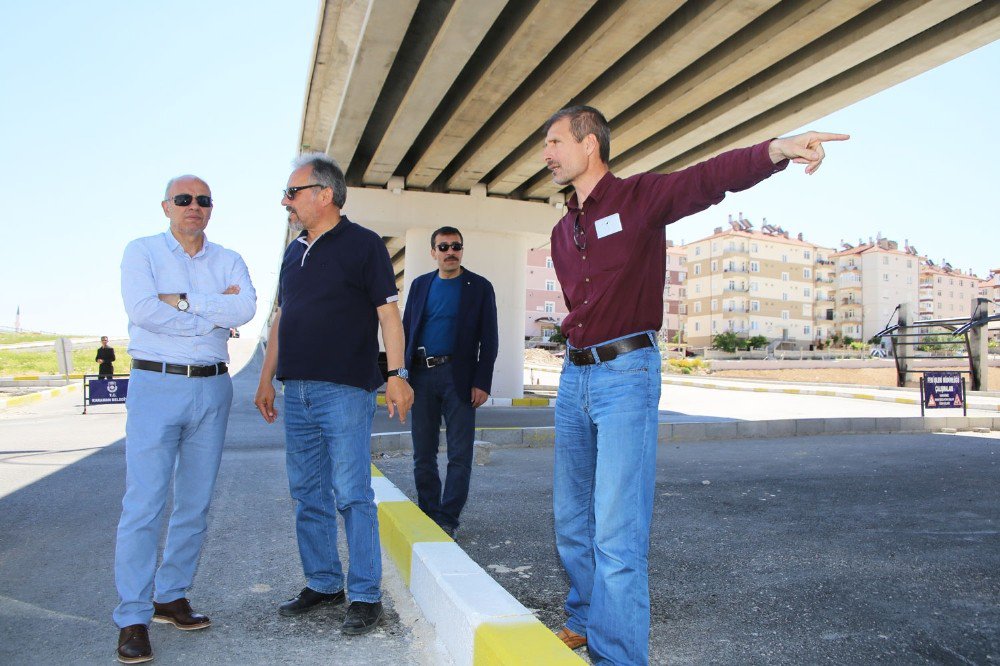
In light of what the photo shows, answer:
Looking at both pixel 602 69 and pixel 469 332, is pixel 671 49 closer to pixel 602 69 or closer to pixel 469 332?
pixel 602 69

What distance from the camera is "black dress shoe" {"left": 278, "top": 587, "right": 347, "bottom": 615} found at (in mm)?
3396

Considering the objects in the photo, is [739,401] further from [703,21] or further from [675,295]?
[675,295]

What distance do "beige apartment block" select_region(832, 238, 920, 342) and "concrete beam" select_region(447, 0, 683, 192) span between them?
112 metres

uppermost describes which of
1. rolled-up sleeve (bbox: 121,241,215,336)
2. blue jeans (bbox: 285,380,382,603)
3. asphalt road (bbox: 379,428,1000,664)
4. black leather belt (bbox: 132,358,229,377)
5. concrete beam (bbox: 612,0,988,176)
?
concrete beam (bbox: 612,0,988,176)

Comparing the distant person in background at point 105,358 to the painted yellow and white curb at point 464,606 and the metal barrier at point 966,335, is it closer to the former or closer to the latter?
the painted yellow and white curb at point 464,606

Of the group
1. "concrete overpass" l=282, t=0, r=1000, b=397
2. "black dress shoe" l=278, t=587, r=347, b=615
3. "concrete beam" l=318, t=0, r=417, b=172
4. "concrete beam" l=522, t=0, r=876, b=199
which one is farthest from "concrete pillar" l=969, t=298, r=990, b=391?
"black dress shoe" l=278, t=587, r=347, b=615

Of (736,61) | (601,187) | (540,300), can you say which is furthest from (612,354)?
(540,300)

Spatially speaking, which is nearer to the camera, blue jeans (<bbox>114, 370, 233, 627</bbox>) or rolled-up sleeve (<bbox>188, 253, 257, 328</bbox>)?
blue jeans (<bbox>114, 370, 233, 627</bbox>)

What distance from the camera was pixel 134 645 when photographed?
2893mm

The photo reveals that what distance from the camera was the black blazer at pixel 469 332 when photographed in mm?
5020

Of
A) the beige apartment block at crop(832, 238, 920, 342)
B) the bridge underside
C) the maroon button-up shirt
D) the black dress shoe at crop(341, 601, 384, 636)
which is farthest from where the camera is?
the beige apartment block at crop(832, 238, 920, 342)

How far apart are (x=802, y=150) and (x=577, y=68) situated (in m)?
10.0

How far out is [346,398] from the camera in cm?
344

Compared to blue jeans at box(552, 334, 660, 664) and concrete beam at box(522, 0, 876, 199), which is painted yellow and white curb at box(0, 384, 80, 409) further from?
blue jeans at box(552, 334, 660, 664)
